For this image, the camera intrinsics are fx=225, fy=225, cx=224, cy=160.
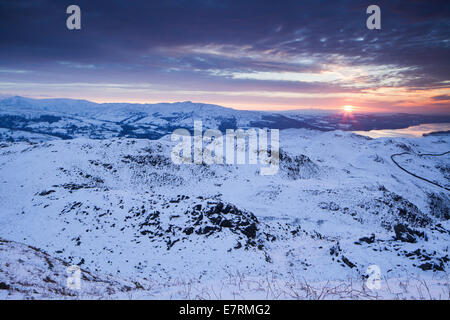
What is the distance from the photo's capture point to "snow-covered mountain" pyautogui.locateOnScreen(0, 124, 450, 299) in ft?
38.7

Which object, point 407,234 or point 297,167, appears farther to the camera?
point 297,167

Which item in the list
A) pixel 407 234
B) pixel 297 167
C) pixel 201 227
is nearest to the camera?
pixel 407 234

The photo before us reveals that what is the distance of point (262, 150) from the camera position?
5666 centimetres

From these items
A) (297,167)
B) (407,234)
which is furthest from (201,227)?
(297,167)

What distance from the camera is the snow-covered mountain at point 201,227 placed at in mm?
11789

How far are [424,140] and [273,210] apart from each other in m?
130

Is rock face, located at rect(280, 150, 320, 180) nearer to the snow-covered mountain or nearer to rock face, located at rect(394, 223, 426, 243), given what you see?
the snow-covered mountain

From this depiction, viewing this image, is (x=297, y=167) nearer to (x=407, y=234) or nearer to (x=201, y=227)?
(x=407, y=234)

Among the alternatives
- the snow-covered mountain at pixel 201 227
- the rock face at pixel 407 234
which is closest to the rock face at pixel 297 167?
the snow-covered mountain at pixel 201 227

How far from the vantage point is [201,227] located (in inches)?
765

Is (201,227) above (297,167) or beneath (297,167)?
beneath

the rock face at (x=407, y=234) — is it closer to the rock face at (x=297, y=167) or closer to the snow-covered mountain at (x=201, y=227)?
the snow-covered mountain at (x=201, y=227)

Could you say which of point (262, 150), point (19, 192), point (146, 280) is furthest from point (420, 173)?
point (19, 192)
